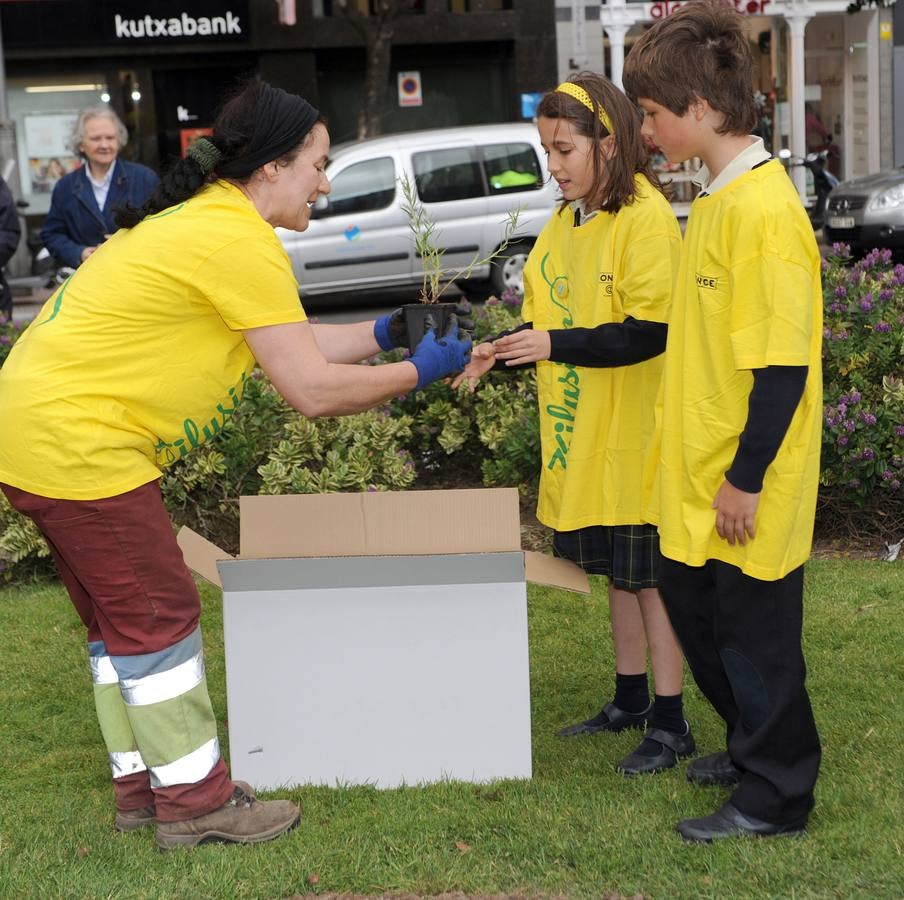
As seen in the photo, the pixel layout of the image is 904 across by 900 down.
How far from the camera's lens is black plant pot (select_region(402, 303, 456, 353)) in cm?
346

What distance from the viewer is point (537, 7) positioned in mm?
20859

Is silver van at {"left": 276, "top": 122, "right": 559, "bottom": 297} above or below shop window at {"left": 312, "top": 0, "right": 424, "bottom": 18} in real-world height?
below

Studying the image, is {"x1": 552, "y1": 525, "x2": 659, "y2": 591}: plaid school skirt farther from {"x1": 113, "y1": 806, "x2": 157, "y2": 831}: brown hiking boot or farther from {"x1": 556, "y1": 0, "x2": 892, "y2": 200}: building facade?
{"x1": 556, "y1": 0, "x2": 892, "y2": 200}: building facade

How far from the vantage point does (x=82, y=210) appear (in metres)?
6.85

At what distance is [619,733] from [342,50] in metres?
17.9

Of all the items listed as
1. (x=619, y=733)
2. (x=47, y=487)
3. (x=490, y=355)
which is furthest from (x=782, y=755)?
(x=47, y=487)

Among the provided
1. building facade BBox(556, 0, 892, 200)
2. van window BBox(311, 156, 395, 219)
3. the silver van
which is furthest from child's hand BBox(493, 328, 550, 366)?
building facade BBox(556, 0, 892, 200)

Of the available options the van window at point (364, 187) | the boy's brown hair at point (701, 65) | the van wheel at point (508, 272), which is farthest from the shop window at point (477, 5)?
the boy's brown hair at point (701, 65)

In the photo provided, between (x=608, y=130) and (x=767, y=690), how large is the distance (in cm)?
148

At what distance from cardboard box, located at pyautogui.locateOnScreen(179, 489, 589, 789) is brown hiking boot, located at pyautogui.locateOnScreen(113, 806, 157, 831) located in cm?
24

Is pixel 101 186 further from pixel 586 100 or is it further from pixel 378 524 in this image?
pixel 378 524

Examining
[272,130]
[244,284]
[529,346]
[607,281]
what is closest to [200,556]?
[244,284]

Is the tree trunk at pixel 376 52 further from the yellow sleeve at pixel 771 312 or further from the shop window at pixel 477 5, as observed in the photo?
the yellow sleeve at pixel 771 312

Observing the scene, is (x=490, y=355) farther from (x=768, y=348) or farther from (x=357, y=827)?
(x=357, y=827)
